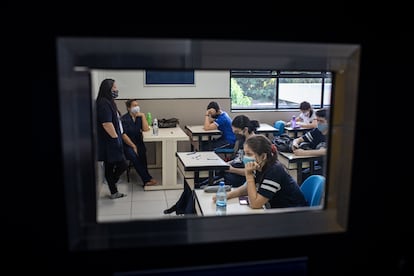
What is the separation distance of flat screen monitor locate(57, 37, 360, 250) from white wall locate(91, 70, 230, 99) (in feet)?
15.4

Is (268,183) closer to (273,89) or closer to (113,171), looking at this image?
(113,171)

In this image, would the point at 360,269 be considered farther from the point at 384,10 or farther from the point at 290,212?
the point at 384,10

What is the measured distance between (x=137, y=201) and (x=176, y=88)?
2.23m

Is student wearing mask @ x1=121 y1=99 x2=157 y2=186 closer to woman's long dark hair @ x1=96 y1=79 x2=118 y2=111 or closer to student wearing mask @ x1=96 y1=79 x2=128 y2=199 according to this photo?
student wearing mask @ x1=96 y1=79 x2=128 y2=199

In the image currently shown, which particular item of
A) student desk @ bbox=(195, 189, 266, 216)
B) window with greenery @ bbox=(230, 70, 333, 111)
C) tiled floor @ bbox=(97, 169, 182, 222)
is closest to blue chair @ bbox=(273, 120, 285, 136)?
window with greenery @ bbox=(230, 70, 333, 111)

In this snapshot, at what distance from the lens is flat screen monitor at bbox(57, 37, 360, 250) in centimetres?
99

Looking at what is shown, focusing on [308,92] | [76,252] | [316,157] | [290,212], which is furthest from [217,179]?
[308,92]

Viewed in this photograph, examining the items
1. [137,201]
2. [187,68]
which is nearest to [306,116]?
[137,201]

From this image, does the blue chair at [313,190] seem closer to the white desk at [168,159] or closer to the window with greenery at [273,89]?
the white desk at [168,159]

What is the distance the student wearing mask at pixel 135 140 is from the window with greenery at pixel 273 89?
1906mm

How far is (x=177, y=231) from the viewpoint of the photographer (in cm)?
113

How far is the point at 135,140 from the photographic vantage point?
5172 millimetres

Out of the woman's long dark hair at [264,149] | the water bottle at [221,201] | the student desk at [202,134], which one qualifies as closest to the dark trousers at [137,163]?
the student desk at [202,134]

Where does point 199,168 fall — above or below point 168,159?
above
